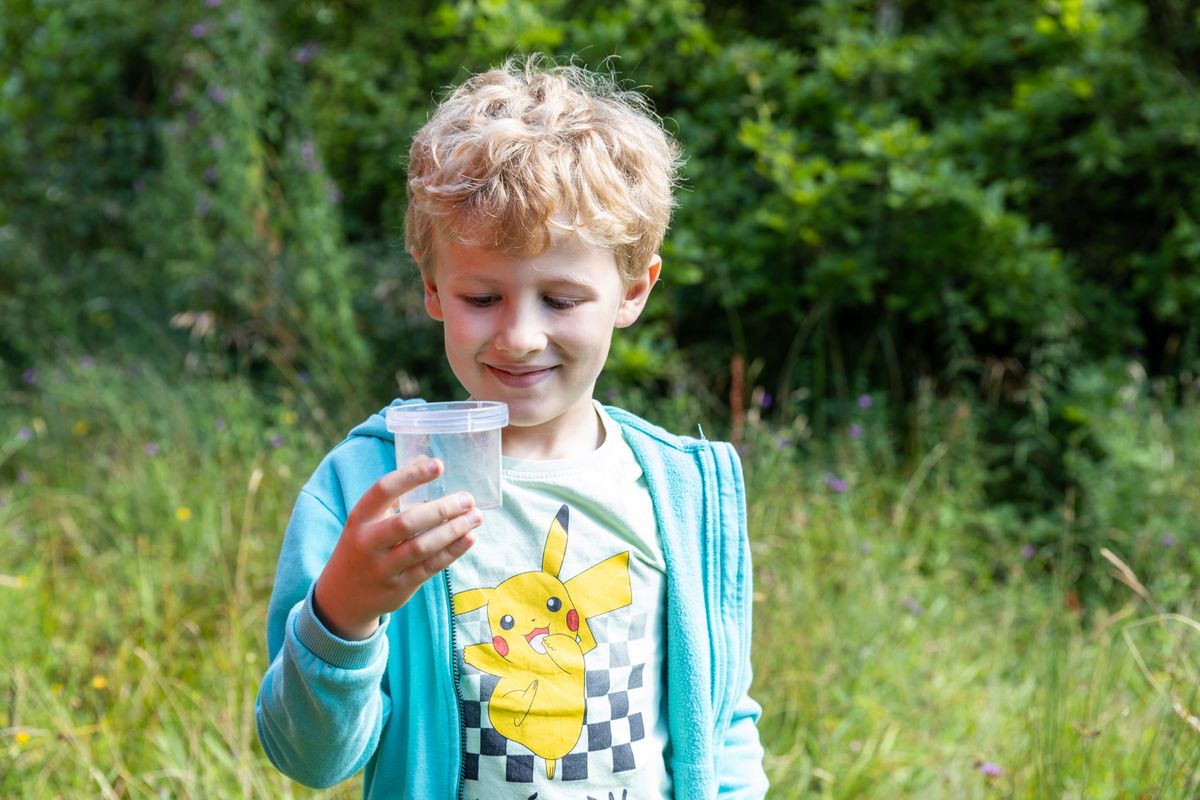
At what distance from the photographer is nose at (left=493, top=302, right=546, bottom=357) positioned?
145 centimetres

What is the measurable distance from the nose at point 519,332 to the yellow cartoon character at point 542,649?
256 mm

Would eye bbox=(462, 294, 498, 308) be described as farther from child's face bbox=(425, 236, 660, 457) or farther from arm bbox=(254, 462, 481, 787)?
arm bbox=(254, 462, 481, 787)

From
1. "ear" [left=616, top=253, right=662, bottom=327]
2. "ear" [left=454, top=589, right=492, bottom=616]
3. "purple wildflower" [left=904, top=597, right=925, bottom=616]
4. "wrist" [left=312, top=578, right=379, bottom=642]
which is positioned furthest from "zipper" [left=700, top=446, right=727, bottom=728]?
"purple wildflower" [left=904, top=597, right=925, bottom=616]

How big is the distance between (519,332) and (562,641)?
16.3 inches

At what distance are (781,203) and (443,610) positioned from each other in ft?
12.7

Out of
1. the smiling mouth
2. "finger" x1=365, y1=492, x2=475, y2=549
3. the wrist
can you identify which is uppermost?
"finger" x1=365, y1=492, x2=475, y2=549

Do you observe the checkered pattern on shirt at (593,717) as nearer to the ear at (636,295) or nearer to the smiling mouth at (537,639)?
the smiling mouth at (537,639)

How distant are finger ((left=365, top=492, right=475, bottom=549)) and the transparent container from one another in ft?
0.22

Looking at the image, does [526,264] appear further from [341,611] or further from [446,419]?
[341,611]

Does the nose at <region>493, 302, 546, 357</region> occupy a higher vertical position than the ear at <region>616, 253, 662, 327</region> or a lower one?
lower

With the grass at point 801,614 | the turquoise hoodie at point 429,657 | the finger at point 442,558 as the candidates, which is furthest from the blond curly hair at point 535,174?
the grass at point 801,614

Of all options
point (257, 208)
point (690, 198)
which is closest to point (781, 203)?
point (690, 198)

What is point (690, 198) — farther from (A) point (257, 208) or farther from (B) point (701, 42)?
(A) point (257, 208)

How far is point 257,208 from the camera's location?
5812mm
